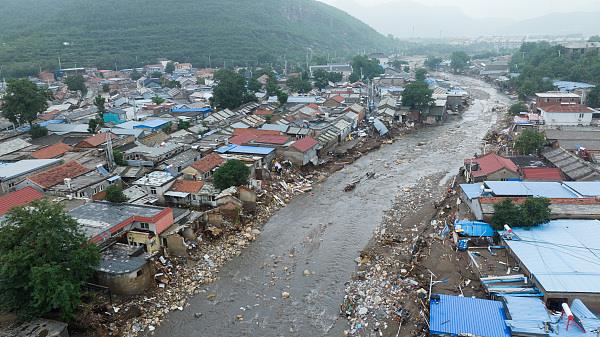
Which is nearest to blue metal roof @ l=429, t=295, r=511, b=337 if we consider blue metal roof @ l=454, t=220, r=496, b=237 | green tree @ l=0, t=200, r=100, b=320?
blue metal roof @ l=454, t=220, r=496, b=237

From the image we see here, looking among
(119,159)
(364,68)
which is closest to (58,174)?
(119,159)

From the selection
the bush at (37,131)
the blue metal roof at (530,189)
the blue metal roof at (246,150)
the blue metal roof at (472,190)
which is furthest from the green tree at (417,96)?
the bush at (37,131)

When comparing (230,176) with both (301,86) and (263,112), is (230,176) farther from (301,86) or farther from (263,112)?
(301,86)

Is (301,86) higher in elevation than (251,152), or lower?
higher

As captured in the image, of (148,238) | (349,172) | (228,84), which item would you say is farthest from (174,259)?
(228,84)

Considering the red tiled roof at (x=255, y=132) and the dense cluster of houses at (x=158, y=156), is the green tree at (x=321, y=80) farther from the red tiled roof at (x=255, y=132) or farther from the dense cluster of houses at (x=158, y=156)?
the red tiled roof at (x=255, y=132)

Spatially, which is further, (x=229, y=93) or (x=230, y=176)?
(x=229, y=93)
